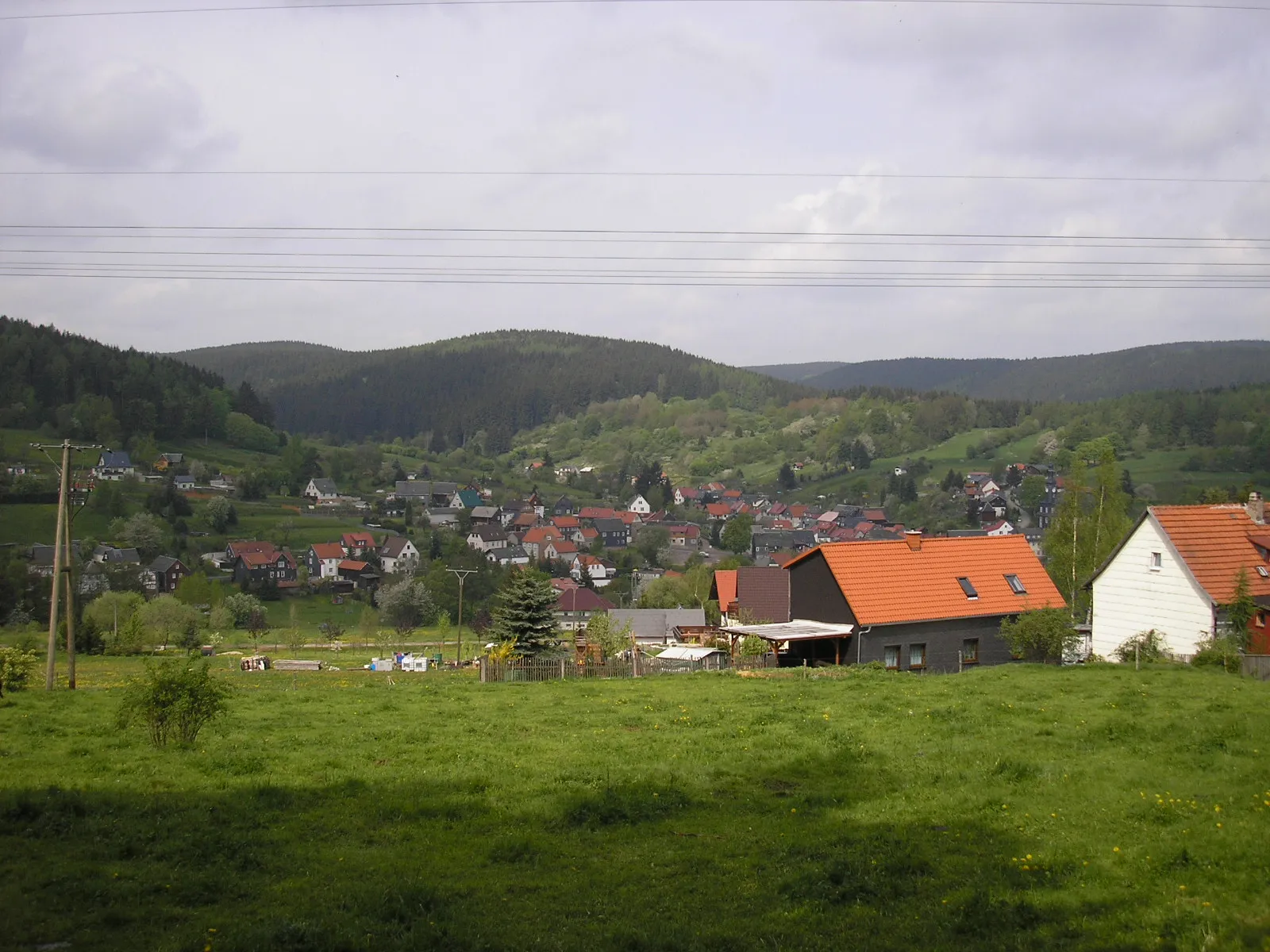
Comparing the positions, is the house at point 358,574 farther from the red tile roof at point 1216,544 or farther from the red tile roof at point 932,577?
the red tile roof at point 1216,544

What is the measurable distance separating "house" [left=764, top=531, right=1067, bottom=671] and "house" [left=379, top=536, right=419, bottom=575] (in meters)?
80.1

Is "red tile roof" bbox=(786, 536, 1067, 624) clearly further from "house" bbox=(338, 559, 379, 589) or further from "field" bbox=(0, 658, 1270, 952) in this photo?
"house" bbox=(338, 559, 379, 589)

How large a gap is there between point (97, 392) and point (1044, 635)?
15101 centimetres

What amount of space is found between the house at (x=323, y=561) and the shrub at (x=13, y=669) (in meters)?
81.5

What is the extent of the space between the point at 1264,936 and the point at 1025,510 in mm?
138776

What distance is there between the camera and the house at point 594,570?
4717 inches

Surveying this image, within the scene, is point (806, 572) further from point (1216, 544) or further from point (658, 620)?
point (658, 620)

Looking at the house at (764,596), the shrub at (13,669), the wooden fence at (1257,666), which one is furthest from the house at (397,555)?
the wooden fence at (1257,666)

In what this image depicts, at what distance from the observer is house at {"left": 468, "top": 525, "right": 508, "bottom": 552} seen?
135750mm

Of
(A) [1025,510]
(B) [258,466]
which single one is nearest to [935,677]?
(A) [1025,510]

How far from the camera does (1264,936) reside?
269 inches

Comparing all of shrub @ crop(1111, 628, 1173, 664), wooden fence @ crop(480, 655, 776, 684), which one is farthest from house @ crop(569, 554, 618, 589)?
shrub @ crop(1111, 628, 1173, 664)

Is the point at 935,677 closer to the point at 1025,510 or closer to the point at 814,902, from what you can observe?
the point at 814,902

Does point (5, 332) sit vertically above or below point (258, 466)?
above
